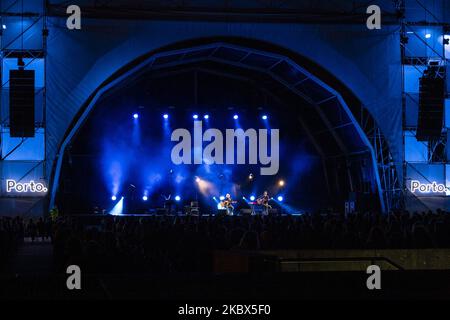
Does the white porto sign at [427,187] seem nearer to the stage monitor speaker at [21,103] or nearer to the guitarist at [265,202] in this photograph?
the guitarist at [265,202]

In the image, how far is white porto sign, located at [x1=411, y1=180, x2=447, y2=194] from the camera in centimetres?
2566

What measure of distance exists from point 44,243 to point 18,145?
5786 mm

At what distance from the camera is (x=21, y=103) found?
74.7 ft

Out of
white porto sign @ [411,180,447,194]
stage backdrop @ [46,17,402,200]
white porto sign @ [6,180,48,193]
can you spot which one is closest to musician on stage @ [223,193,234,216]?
stage backdrop @ [46,17,402,200]

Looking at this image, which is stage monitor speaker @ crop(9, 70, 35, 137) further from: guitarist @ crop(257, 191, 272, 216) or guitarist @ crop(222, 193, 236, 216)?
guitarist @ crop(257, 191, 272, 216)

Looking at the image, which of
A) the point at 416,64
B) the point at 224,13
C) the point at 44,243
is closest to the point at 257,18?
the point at 224,13

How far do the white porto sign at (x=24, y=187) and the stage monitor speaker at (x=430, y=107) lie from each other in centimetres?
1288

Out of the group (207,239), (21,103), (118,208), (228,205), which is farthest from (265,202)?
(207,239)

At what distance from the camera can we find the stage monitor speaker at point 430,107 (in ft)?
80.2

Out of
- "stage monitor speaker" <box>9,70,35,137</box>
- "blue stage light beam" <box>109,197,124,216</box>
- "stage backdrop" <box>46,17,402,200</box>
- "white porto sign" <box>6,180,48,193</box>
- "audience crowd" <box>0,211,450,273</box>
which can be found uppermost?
"stage backdrop" <box>46,17,402,200</box>

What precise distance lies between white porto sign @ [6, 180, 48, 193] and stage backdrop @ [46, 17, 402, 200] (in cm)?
53

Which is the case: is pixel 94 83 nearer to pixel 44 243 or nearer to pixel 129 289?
pixel 44 243

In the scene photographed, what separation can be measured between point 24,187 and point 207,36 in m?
8.19

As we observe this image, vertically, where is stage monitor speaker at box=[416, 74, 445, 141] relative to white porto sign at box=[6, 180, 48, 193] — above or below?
above
